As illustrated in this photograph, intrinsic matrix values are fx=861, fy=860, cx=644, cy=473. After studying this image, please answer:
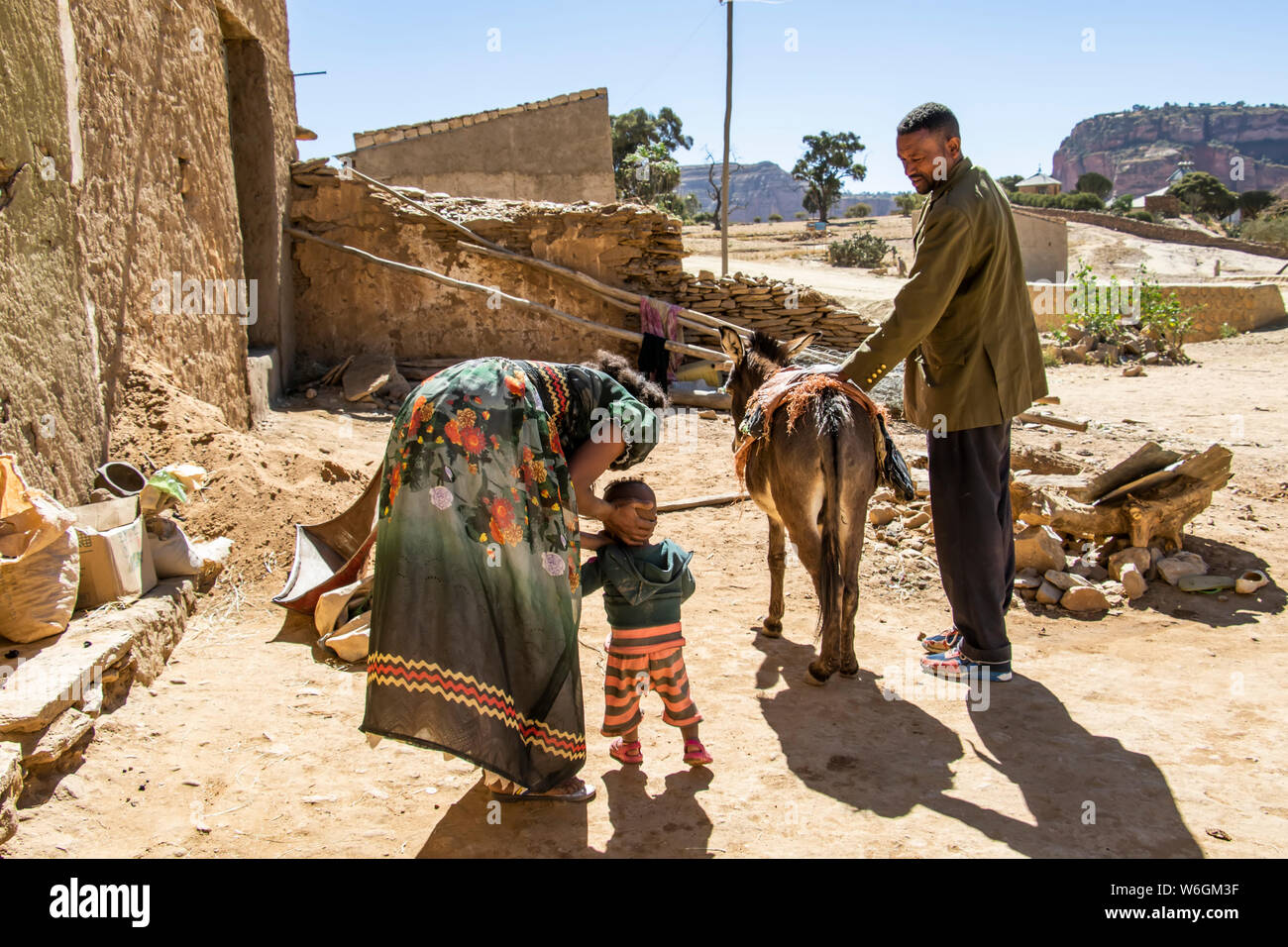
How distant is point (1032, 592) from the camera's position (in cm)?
471

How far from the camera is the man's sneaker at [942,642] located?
159 inches

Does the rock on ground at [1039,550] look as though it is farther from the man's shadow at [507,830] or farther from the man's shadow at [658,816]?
the man's shadow at [507,830]

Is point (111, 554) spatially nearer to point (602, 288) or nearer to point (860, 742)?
point (860, 742)

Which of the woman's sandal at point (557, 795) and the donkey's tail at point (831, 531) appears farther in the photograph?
the donkey's tail at point (831, 531)

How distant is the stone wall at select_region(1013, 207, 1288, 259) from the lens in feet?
83.7

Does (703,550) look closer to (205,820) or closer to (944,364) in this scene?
(944,364)

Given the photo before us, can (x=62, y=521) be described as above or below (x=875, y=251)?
below

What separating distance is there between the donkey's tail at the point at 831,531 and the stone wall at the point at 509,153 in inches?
481

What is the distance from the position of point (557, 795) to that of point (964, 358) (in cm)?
234

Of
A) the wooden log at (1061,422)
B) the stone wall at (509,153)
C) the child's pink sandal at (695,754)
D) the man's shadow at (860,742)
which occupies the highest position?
the stone wall at (509,153)

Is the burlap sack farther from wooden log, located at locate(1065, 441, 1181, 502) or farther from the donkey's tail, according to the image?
wooden log, located at locate(1065, 441, 1181, 502)

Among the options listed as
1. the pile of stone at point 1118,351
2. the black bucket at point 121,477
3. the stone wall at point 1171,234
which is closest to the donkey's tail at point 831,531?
the black bucket at point 121,477

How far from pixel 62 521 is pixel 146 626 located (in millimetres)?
528
